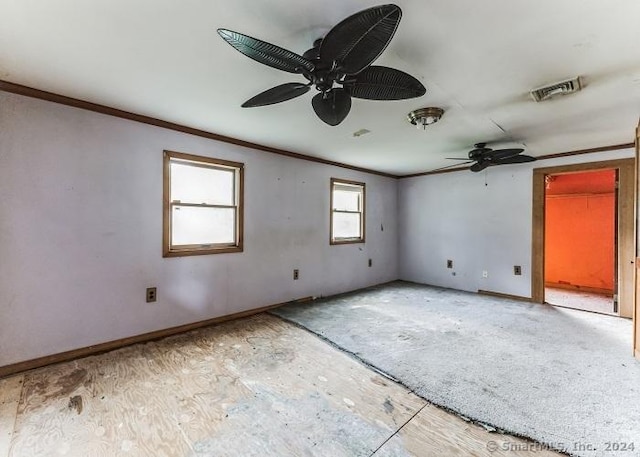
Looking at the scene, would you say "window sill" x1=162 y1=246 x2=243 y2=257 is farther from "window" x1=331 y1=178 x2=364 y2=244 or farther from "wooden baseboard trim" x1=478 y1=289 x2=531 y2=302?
"wooden baseboard trim" x1=478 y1=289 x2=531 y2=302

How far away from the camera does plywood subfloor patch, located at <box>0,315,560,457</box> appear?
1511 millimetres

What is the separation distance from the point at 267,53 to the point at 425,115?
1.73m

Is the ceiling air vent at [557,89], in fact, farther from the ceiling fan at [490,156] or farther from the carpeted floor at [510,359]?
the carpeted floor at [510,359]

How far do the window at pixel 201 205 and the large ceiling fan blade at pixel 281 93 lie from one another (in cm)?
171

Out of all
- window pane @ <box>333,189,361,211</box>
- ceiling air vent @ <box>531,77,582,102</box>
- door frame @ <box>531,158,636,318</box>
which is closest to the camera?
ceiling air vent @ <box>531,77,582,102</box>

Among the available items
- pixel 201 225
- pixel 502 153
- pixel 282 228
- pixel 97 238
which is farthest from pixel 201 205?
pixel 502 153

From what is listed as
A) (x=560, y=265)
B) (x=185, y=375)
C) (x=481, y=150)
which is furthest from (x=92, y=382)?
(x=560, y=265)

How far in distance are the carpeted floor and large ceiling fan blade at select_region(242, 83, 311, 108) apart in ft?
6.92

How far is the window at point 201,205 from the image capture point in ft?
9.96

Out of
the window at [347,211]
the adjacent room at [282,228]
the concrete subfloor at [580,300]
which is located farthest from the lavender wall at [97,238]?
the concrete subfloor at [580,300]

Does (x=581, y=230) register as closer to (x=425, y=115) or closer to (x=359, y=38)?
(x=425, y=115)

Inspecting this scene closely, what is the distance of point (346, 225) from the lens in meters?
5.09

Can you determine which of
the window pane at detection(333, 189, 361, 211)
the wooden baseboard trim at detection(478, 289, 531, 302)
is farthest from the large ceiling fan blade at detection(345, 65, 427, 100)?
the wooden baseboard trim at detection(478, 289, 531, 302)

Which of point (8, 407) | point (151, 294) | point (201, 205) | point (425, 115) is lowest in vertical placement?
point (8, 407)
